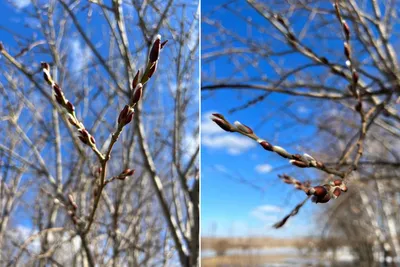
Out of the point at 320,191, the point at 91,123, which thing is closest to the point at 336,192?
the point at 320,191

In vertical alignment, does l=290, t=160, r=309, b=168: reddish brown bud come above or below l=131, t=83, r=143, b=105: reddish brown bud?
below

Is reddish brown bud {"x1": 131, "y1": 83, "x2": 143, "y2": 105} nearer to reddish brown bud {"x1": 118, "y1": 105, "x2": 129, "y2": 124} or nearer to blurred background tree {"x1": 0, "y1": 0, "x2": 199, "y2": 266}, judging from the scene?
reddish brown bud {"x1": 118, "y1": 105, "x2": 129, "y2": 124}

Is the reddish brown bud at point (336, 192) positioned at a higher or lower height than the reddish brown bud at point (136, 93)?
lower

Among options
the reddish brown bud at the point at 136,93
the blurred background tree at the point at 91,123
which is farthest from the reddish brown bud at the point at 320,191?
the blurred background tree at the point at 91,123

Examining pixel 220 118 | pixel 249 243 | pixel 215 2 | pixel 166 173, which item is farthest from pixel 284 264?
pixel 220 118

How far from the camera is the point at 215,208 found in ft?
4.95

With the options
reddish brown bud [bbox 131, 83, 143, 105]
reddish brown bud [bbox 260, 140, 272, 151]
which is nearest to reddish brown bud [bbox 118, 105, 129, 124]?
reddish brown bud [bbox 131, 83, 143, 105]

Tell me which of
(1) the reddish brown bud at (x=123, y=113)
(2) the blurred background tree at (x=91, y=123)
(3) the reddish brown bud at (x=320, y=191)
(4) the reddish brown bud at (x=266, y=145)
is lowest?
(3) the reddish brown bud at (x=320, y=191)

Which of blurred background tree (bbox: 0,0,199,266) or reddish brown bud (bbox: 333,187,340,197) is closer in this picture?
reddish brown bud (bbox: 333,187,340,197)

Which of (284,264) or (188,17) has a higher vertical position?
(188,17)

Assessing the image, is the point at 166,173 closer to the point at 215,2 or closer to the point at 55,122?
the point at 55,122

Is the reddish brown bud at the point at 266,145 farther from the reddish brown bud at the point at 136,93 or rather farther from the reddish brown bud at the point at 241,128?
the reddish brown bud at the point at 136,93

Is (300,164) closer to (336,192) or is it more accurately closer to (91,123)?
(336,192)

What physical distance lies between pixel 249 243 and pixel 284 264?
1.09 meters
